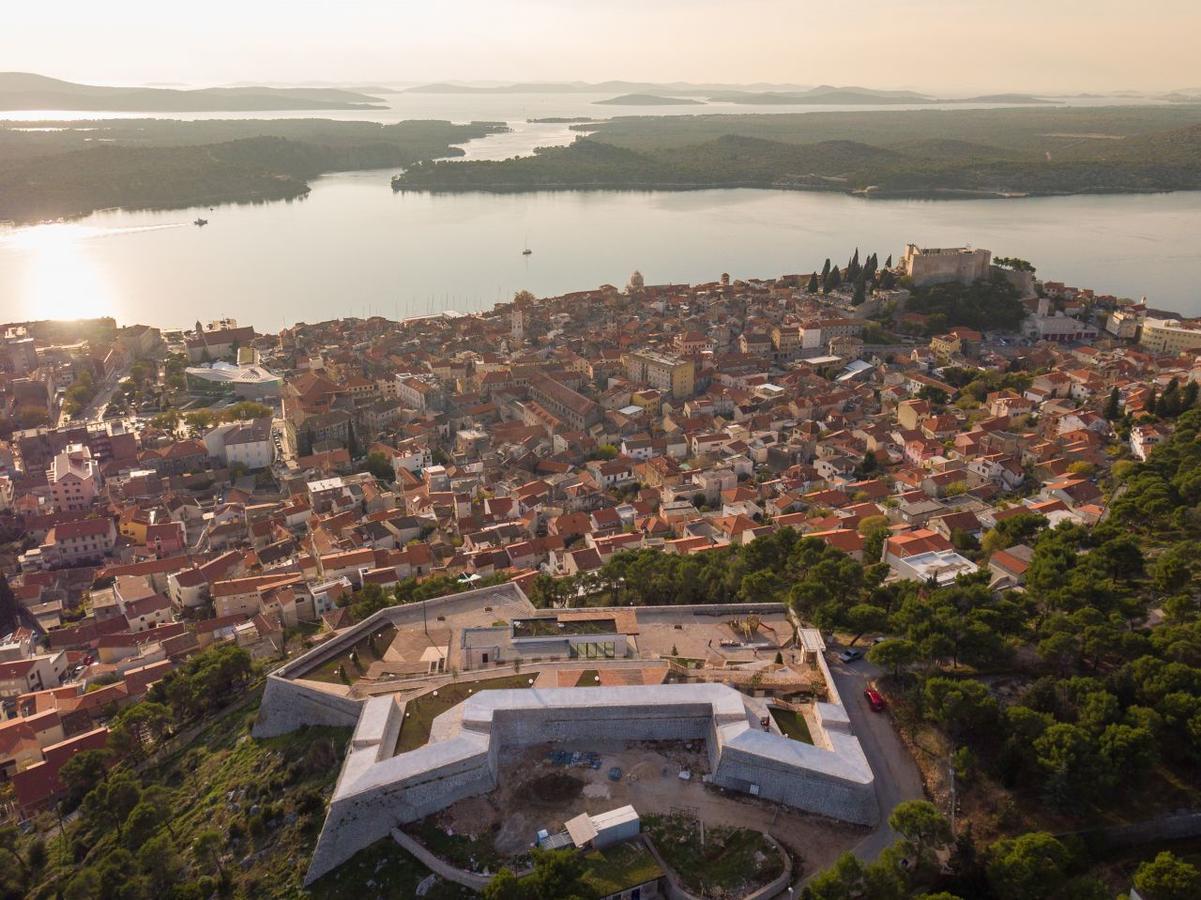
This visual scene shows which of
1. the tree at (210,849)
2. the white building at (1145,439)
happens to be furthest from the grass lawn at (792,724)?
the white building at (1145,439)

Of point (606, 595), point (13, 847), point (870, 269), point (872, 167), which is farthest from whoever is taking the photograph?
point (872, 167)

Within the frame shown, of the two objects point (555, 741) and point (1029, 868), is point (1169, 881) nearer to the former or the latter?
point (1029, 868)

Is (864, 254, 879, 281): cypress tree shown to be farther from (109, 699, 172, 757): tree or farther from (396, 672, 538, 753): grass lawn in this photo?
(109, 699, 172, 757): tree

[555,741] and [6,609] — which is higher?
[555,741]

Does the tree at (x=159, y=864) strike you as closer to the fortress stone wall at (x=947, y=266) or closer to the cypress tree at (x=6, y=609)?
the cypress tree at (x=6, y=609)

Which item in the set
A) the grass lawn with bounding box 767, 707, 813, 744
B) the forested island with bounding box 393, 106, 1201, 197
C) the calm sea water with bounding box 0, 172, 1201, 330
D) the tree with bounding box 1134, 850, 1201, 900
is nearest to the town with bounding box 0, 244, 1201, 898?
the grass lawn with bounding box 767, 707, 813, 744

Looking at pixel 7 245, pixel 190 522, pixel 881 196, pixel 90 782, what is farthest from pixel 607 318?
pixel 881 196

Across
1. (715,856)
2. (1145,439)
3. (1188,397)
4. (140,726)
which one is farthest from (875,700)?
(1188,397)
